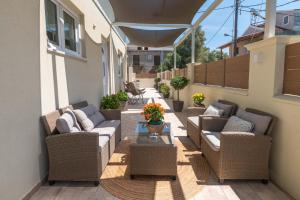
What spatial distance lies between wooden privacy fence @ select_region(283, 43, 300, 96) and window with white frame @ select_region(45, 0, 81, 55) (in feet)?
11.3

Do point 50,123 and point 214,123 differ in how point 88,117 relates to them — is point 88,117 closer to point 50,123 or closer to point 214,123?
point 50,123

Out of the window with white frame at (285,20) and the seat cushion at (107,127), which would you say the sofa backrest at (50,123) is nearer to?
the seat cushion at (107,127)

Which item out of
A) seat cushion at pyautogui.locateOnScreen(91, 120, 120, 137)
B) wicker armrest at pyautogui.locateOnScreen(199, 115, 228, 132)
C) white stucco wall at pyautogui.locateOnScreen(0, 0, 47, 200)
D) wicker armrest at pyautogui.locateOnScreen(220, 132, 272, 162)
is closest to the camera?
white stucco wall at pyautogui.locateOnScreen(0, 0, 47, 200)

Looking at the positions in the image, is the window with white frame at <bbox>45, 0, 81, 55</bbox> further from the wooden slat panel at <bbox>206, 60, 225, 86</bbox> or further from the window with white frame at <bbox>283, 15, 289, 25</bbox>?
the window with white frame at <bbox>283, 15, 289, 25</bbox>

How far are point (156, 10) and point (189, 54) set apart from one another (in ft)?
55.4

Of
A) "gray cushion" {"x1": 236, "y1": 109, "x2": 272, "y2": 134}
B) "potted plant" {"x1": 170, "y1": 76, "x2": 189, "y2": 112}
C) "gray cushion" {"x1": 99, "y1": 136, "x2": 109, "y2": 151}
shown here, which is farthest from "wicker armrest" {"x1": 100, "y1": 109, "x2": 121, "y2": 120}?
"potted plant" {"x1": 170, "y1": 76, "x2": 189, "y2": 112}

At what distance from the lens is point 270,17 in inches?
124

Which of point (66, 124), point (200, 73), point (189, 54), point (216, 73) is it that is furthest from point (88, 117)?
point (189, 54)

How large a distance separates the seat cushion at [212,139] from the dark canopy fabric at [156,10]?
11.2 feet

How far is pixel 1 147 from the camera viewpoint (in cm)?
214

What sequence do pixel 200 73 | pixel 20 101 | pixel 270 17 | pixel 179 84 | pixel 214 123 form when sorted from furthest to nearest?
pixel 179 84
pixel 200 73
pixel 214 123
pixel 270 17
pixel 20 101

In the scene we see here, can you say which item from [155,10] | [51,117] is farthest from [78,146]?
[155,10]

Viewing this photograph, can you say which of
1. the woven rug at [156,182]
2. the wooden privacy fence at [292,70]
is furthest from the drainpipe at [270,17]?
the woven rug at [156,182]

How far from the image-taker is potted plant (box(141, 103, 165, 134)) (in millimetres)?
3381
